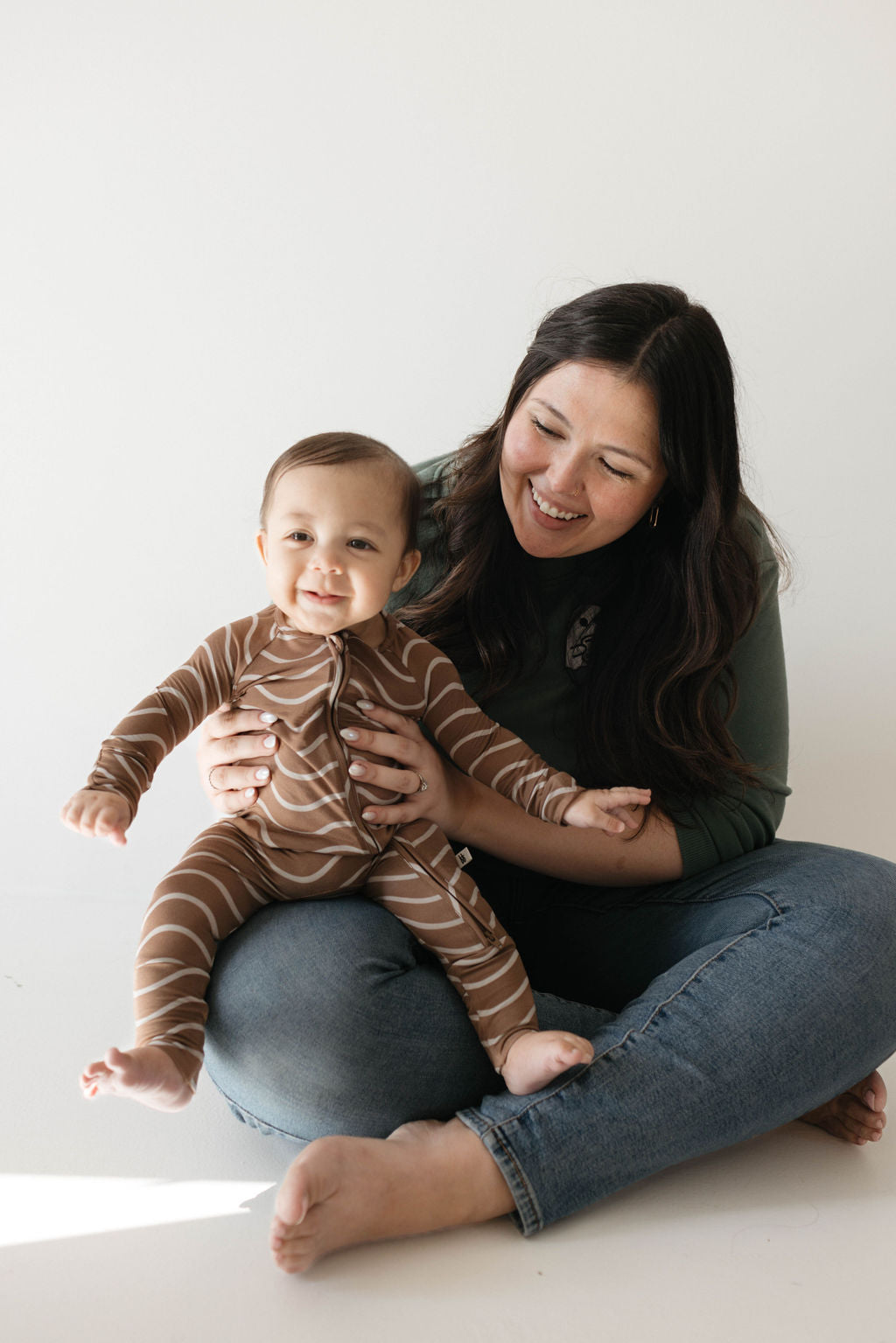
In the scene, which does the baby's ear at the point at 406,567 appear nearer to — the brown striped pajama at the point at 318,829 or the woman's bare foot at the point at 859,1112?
the brown striped pajama at the point at 318,829

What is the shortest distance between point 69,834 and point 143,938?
108 centimetres

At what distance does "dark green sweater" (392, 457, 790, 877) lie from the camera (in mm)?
1588

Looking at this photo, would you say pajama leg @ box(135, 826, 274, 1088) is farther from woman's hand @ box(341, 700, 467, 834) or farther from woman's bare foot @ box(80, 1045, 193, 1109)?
woman's hand @ box(341, 700, 467, 834)

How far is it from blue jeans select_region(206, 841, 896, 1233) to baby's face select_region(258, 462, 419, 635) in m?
0.34

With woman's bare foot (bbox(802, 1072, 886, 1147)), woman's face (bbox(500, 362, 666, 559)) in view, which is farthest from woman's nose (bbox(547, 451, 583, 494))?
woman's bare foot (bbox(802, 1072, 886, 1147))

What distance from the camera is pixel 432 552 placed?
1652 millimetres

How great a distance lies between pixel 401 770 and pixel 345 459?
0.35m

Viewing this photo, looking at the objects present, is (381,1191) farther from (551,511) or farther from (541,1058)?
(551,511)

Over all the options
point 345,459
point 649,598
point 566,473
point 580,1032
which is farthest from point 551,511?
point 580,1032

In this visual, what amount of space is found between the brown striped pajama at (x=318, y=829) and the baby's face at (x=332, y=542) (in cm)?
6

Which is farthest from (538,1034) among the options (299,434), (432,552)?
(299,434)

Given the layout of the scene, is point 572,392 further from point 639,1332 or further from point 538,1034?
point 639,1332

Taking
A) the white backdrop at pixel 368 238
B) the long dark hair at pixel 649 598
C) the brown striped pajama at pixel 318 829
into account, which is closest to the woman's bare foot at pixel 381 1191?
the brown striped pajama at pixel 318 829

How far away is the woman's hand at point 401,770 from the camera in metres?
1.33
